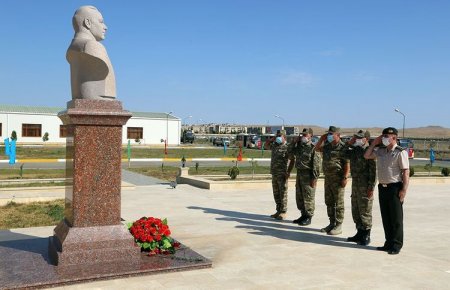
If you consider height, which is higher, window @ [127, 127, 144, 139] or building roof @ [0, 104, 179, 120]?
building roof @ [0, 104, 179, 120]

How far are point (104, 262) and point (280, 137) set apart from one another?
469cm

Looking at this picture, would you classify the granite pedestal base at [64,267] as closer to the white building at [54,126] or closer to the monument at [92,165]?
the monument at [92,165]

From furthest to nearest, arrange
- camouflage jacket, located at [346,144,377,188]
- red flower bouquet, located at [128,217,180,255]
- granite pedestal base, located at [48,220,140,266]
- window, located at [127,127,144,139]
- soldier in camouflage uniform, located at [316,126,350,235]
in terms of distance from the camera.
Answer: window, located at [127,127,144,139] < soldier in camouflage uniform, located at [316,126,350,235] < camouflage jacket, located at [346,144,377,188] < red flower bouquet, located at [128,217,180,255] < granite pedestal base, located at [48,220,140,266]

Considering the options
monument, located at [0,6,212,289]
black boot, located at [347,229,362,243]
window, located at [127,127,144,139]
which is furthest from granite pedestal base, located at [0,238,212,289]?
window, located at [127,127,144,139]

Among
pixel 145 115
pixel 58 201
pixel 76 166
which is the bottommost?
pixel 58 201

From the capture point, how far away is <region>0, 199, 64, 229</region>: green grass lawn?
859 cm

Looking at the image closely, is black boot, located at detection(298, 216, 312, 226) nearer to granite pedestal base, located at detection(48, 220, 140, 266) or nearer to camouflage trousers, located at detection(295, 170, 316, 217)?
camouflage trousers, located at detection(295, 170, 316, 217)

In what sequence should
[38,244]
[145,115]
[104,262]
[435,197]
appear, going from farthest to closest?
[145,115], [435,197], [38,244], [104,262]

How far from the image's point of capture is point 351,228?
8.09 m

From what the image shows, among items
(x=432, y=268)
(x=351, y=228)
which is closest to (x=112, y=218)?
(x=432, y=268)

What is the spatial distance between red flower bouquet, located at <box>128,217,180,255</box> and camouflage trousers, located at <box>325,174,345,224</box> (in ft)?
9.62

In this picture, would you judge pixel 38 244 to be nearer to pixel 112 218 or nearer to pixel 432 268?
pixel 112 218

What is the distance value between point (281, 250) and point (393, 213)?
1.72 metres

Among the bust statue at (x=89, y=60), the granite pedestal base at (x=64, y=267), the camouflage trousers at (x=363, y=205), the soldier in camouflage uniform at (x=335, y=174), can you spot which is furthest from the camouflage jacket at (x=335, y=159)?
the bust statue at (x=89, y=60)
